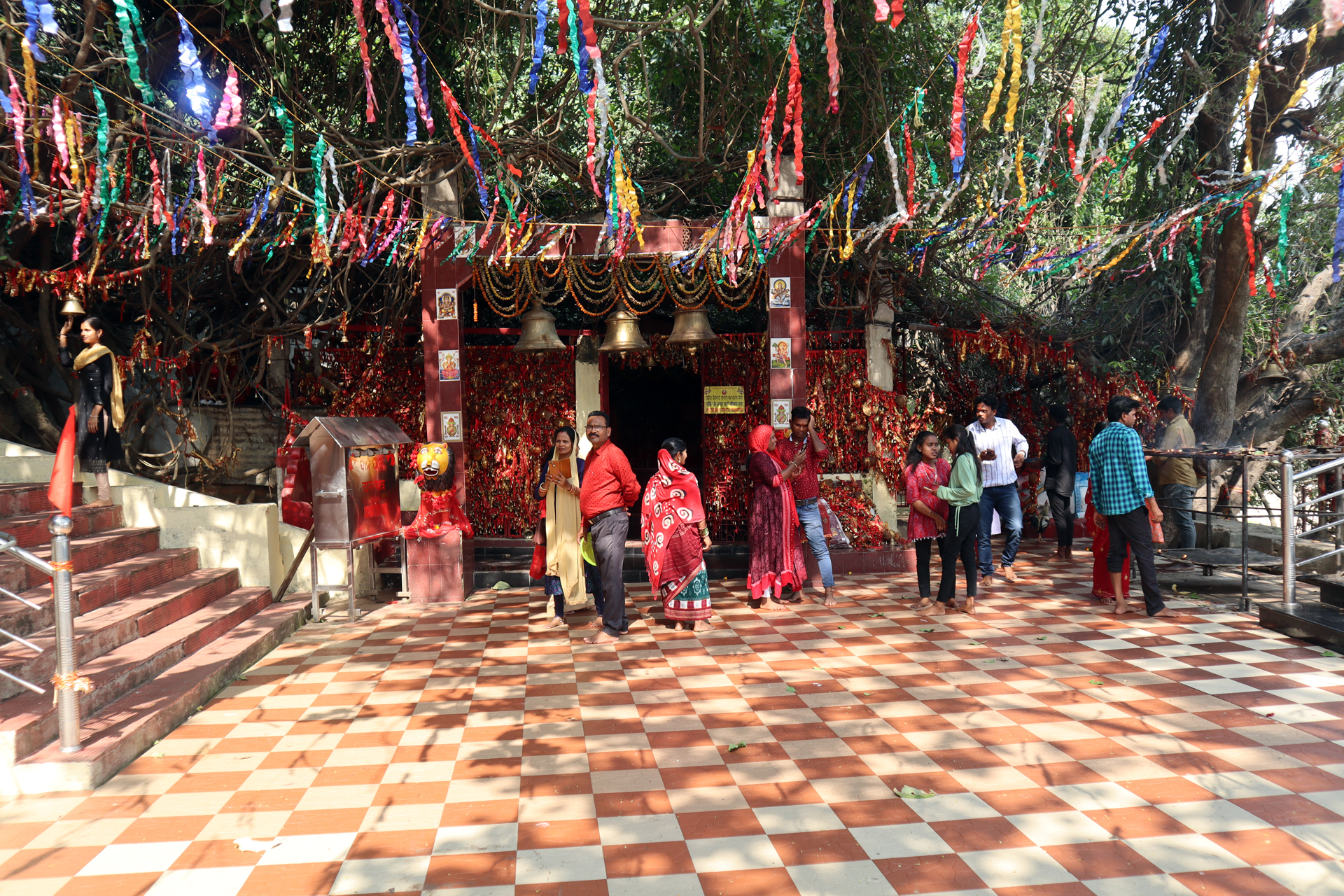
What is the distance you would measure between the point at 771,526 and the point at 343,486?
3.55 m

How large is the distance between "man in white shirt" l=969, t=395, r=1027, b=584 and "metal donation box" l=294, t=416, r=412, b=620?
205 inches

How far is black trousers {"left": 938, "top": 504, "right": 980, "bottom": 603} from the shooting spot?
22.0ft

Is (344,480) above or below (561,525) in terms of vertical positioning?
above

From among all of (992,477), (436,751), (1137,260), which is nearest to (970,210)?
(1137,260)

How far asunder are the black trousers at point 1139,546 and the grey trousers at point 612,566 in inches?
146

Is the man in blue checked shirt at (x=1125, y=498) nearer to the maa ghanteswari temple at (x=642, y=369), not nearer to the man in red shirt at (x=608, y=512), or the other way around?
the maa ghanteswari temple at (x=642, y=369)

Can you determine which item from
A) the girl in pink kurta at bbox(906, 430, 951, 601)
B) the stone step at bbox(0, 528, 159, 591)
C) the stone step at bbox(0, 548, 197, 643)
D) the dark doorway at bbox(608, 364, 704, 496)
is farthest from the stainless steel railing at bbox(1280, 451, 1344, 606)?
the stone step at bbox(0, 528, 159, 591)

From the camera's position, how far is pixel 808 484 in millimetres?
7555

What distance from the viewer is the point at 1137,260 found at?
33.9 feet

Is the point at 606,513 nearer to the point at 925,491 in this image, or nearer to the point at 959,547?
the point at 925,491

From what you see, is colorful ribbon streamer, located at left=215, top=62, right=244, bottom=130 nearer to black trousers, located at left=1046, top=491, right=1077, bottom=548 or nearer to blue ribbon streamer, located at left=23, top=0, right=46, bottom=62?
blue ribbon streamer, located at left=23, top=0, right=46, bottom=62

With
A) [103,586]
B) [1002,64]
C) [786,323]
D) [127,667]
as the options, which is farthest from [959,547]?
[103,586]

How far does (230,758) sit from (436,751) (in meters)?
0.97

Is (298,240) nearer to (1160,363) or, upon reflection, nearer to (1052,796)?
(1052,796)
